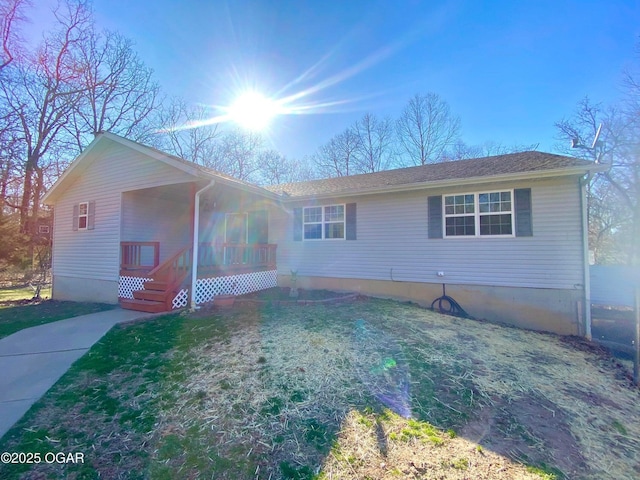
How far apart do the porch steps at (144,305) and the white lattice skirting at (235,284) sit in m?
0.88

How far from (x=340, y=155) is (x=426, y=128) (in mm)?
7192

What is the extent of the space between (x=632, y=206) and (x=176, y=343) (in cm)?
2313

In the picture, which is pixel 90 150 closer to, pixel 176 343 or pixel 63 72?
pixel 176 343

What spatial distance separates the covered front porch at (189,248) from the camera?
7738 mm

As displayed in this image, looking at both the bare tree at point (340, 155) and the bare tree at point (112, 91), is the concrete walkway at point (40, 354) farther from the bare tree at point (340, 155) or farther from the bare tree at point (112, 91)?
the bare tree at point (340, 155)

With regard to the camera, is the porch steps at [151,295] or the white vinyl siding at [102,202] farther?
the white vinyl siding at [102,202]

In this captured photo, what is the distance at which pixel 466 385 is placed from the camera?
3.89 meters

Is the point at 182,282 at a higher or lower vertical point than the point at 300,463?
higher

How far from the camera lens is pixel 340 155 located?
2555cm

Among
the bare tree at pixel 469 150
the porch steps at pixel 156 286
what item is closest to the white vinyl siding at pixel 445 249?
the porch steps at pixel 156 286

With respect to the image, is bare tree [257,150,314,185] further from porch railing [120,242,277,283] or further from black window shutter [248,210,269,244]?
porch railing [120,242,277,283]

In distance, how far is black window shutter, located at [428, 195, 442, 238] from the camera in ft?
27.4

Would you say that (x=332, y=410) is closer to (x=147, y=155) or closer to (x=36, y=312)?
(x=147, y=155)

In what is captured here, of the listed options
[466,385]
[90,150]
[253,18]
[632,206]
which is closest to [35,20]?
[90,150]
